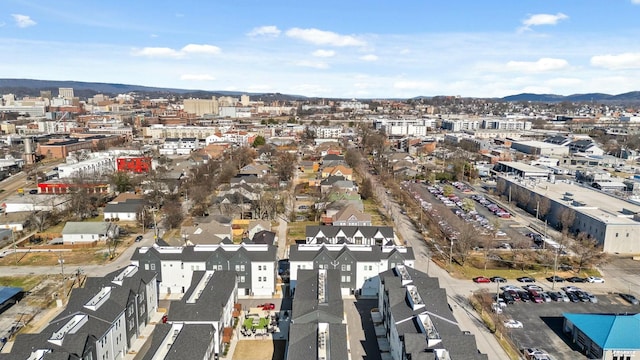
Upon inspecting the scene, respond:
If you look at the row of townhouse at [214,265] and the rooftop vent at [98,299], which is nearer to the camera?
the rooftop vent at [98,299]

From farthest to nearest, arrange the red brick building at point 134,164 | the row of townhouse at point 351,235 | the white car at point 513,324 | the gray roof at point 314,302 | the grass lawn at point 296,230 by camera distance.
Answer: the red brick building at point 134,164, the grass lawn at point 296,230, the row of townhouse at point 351,235, the white car at point 513,324, the gray roof at point 314,302

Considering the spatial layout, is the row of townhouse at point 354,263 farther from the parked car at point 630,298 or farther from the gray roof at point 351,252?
the parked car at point 630,298

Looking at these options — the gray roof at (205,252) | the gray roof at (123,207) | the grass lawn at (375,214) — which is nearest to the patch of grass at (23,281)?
the gray roof at (205,252)

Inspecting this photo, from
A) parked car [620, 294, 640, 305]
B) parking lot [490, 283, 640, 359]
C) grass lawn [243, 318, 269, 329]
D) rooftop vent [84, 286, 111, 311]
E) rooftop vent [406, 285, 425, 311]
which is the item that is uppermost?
rooftop vent [406, 285, 425, 311]

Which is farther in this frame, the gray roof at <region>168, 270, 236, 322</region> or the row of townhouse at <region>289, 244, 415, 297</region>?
the row of townhouse at <region>289, 244, 415, 297</region>

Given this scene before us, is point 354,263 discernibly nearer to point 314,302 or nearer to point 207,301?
point 314,302

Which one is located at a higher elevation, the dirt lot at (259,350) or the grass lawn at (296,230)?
the grass lawn at (296,230)

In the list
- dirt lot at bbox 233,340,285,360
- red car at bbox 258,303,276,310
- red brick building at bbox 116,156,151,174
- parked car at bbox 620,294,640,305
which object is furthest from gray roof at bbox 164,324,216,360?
red brick building at bbox 116,156,151,174

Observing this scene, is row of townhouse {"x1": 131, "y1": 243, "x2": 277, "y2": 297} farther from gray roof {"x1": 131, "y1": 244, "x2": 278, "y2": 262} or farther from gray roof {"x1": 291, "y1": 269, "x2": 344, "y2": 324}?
gray roof {"x1": 291, "y1": 269, "x2": 344, "y2": 324}

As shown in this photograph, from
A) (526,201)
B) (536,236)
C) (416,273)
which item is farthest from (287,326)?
(526,201)
